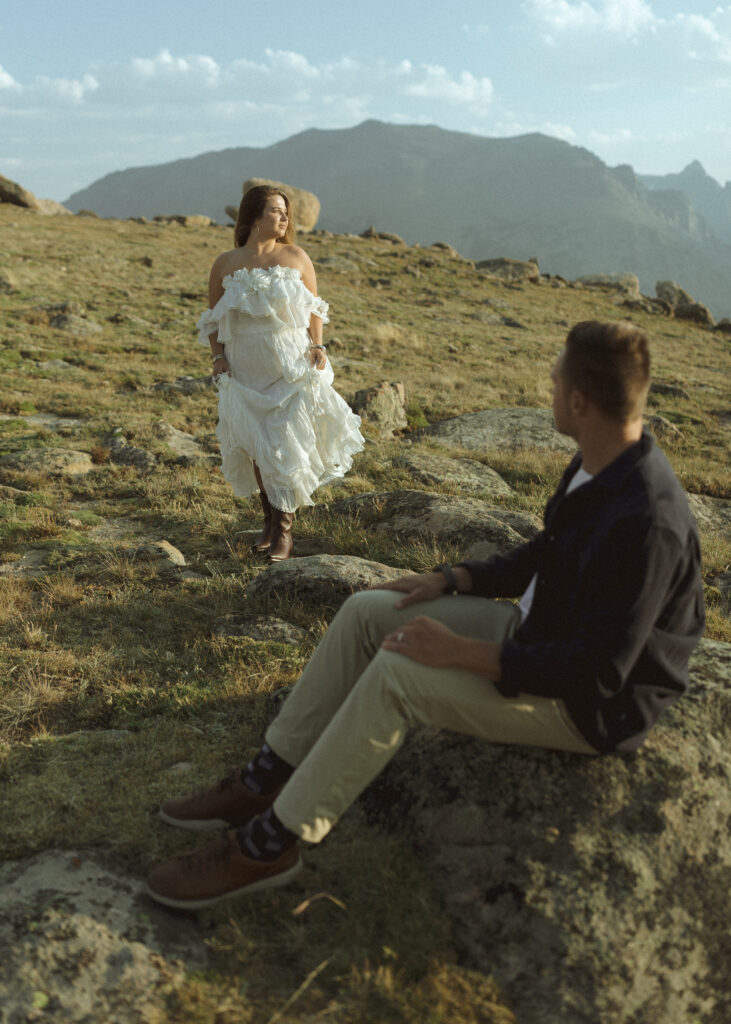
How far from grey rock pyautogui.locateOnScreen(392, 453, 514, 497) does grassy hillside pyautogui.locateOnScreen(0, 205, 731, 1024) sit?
0.74ft

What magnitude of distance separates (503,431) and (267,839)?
27.5 ft

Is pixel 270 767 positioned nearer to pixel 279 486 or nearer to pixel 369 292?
pixel 279 486

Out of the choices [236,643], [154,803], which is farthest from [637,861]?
[236,643]

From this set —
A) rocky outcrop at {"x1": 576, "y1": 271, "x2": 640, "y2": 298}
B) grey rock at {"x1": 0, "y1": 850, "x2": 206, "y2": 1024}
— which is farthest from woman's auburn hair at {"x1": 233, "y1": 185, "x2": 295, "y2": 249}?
rocky outcrop at {"x1": 576, "y1": 271, "x2": 640, "y2": 298}

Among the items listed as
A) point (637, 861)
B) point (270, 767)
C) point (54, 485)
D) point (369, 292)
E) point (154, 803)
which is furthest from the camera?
point (369, 292)

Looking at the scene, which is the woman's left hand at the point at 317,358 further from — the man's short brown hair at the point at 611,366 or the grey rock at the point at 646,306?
the grey rock at the point at 646,306

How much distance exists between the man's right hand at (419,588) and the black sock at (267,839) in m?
0.91

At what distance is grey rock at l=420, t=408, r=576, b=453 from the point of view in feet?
33.0

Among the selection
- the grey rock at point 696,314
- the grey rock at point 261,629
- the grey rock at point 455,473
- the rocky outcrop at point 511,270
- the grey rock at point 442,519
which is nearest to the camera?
the grey rock at point 261,629

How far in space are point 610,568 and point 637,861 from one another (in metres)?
0.99

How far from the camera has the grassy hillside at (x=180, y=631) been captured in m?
2.45

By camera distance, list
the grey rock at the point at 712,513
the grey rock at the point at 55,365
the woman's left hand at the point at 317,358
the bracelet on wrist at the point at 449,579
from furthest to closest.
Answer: the grey rock at the point at 55,365 → the grey rock at the point at 712,513 → the woman's left hand at the point at 317,358 → the bracelet on wrist at the point at 449,579

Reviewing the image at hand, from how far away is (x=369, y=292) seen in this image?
28.1m

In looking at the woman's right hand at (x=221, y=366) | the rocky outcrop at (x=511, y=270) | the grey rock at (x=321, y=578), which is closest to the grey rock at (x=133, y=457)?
the woman's right hand at (x=221, y=366)
